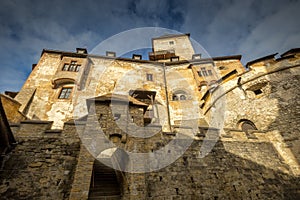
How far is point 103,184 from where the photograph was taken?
6379mm

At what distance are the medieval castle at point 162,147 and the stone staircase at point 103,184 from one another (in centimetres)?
4

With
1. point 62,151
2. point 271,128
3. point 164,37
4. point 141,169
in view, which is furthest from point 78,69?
point 164,37

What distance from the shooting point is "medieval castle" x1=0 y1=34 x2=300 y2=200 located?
17.4ft

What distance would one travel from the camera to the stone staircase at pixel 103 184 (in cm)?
570

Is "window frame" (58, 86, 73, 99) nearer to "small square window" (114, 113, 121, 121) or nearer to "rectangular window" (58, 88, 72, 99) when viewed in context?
"rectangular window" (58, 88, 72, 99)

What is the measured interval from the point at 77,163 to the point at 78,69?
13210 mm

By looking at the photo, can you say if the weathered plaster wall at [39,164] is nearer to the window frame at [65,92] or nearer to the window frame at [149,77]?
the window frame at [65,92]

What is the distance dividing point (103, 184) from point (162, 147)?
116 inches

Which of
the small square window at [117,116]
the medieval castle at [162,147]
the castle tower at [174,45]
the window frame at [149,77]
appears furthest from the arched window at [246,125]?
the castle tower at [174,45]

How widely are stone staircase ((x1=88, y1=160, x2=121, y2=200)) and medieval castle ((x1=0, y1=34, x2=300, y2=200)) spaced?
0.04 m

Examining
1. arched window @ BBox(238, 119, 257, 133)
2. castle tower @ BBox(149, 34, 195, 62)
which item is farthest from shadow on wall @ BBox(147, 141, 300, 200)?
castle tower @ BBox(149, 34, 195, 62)

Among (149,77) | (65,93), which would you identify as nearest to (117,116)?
(65,93)

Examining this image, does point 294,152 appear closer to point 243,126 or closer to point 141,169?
point 243,126

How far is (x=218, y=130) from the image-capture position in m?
8.39
